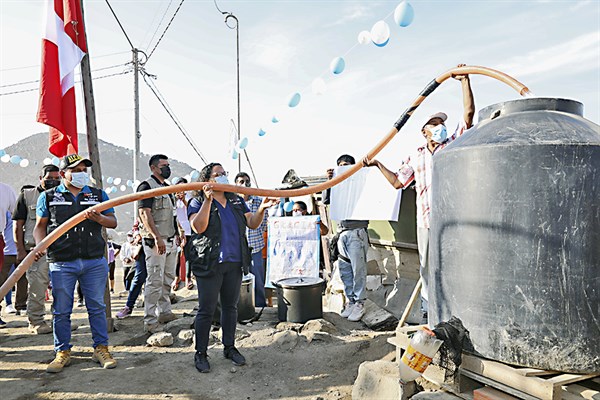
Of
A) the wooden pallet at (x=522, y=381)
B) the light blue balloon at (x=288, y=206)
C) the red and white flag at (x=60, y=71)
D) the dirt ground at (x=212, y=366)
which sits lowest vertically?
the dirt ground at (x=212, y=366)

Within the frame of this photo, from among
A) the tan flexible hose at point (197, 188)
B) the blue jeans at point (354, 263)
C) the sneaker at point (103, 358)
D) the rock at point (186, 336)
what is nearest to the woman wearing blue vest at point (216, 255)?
the tan flexible hose at point (197, 188)

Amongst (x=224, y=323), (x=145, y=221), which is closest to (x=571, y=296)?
(x=224, y=323)

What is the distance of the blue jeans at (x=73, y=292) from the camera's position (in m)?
4.07

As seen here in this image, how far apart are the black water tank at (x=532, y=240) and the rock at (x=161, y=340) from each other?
3.61 m

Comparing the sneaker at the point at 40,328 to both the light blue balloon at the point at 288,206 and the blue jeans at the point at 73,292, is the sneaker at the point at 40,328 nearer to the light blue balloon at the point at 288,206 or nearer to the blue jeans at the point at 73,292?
the blue jeans at the point at 73,292

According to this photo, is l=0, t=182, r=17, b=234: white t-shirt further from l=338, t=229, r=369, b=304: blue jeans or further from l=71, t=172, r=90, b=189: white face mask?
l=338, t=229, r=369, b=304: blue jeans

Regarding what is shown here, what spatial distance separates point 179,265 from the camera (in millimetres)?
10031

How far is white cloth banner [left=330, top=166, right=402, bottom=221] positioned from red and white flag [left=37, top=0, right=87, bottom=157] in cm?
362

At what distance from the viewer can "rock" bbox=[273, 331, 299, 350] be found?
469 centimetres

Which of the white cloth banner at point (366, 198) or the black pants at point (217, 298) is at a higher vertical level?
the white cloth banner at point (366, 198)

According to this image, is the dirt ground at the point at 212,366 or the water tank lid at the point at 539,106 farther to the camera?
the dirt ground at the point at 212,366

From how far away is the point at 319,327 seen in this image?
199 inches

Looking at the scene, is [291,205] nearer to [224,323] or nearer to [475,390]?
[224,323]

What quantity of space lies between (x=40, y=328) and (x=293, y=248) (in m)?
3.61
